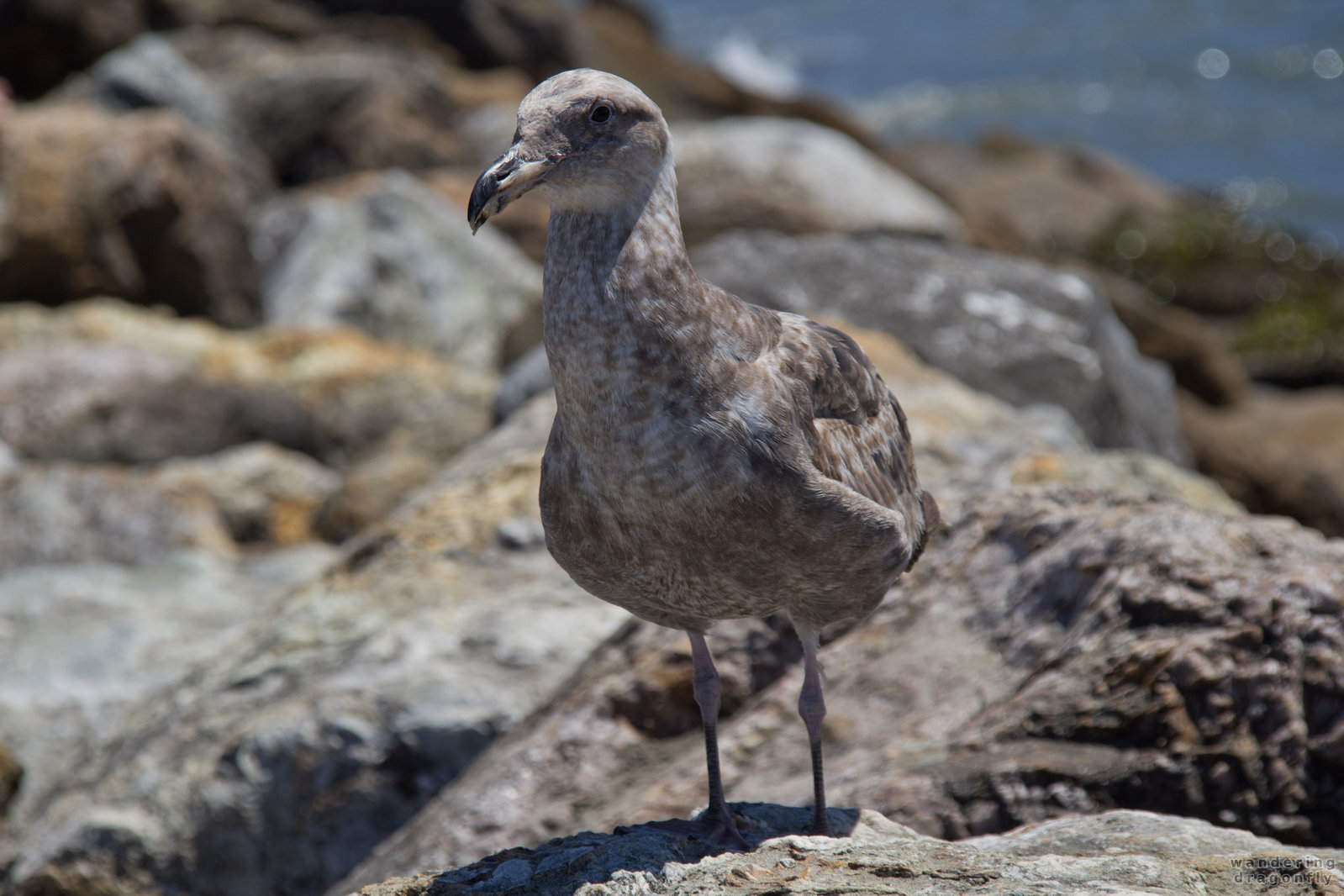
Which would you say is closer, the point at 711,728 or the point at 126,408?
the point at 711,728

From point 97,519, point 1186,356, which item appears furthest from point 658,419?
point 1186,356

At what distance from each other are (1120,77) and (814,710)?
34.1 metres

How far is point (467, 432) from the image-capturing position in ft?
37.3

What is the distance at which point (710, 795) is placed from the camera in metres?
4.21

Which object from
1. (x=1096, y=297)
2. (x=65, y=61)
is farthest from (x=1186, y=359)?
(x=65, y=61)

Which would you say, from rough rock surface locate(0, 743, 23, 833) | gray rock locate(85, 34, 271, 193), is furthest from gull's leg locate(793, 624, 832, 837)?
gray rock locate(85, 34, 271, 193)

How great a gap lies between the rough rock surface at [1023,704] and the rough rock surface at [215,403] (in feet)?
20.0

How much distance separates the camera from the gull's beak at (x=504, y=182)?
376 centimetres

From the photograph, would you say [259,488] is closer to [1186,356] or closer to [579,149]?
[579,149]

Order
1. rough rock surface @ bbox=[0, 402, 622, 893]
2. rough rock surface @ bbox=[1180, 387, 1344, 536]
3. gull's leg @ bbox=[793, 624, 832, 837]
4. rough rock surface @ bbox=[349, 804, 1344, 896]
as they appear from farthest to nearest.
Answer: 1. rough rock surface @ bbox=[1180, 387, 1344, 536]
2. rough rock surface @ bbox=[0, 402, 622, 893]
3. gull's leg @ bbox=[793, 624, 832, 837]
4. rough rock surface @ bbox=[349, 804, 1344, 896]

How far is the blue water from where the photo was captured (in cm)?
2838

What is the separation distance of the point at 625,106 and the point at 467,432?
765 cm

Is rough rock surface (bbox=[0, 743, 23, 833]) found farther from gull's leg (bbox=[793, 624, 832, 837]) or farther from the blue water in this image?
the blue water

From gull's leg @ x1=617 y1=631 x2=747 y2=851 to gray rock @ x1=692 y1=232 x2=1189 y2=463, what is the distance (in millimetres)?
5121
